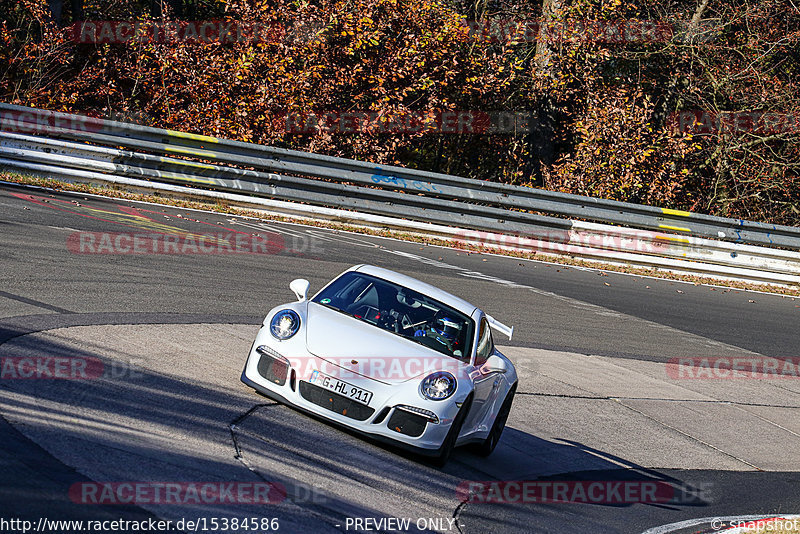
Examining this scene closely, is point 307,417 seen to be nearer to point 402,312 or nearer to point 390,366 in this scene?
point 390,366

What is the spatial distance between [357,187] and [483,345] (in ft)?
34.1

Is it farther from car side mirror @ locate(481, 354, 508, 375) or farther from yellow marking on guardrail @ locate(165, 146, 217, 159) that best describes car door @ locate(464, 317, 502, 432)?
yellow marking on guardrail @ locate(165, 146, 217, 159)

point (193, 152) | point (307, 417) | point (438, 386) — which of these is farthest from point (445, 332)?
point (193, 152)

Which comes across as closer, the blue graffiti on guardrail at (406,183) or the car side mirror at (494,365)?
the car side mirror at (494,365)

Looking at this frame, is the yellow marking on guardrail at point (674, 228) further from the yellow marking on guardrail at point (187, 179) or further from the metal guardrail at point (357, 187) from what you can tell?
the yellow marking on guardrail at point (187, 179)

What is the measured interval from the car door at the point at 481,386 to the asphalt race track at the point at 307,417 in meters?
0.40

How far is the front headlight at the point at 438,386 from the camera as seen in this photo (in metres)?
6.72

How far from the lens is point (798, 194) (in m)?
23.8

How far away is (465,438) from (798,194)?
19.6m

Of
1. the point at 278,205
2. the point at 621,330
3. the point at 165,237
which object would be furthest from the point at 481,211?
the point at 165,237

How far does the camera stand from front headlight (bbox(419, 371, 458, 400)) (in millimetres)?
6719

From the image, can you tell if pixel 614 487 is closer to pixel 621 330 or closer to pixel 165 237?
pixel 621 330

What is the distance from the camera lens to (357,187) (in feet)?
58.1

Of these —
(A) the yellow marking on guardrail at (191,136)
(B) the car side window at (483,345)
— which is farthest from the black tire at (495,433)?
(A) the yellow marking on guardrail at (191,136)
